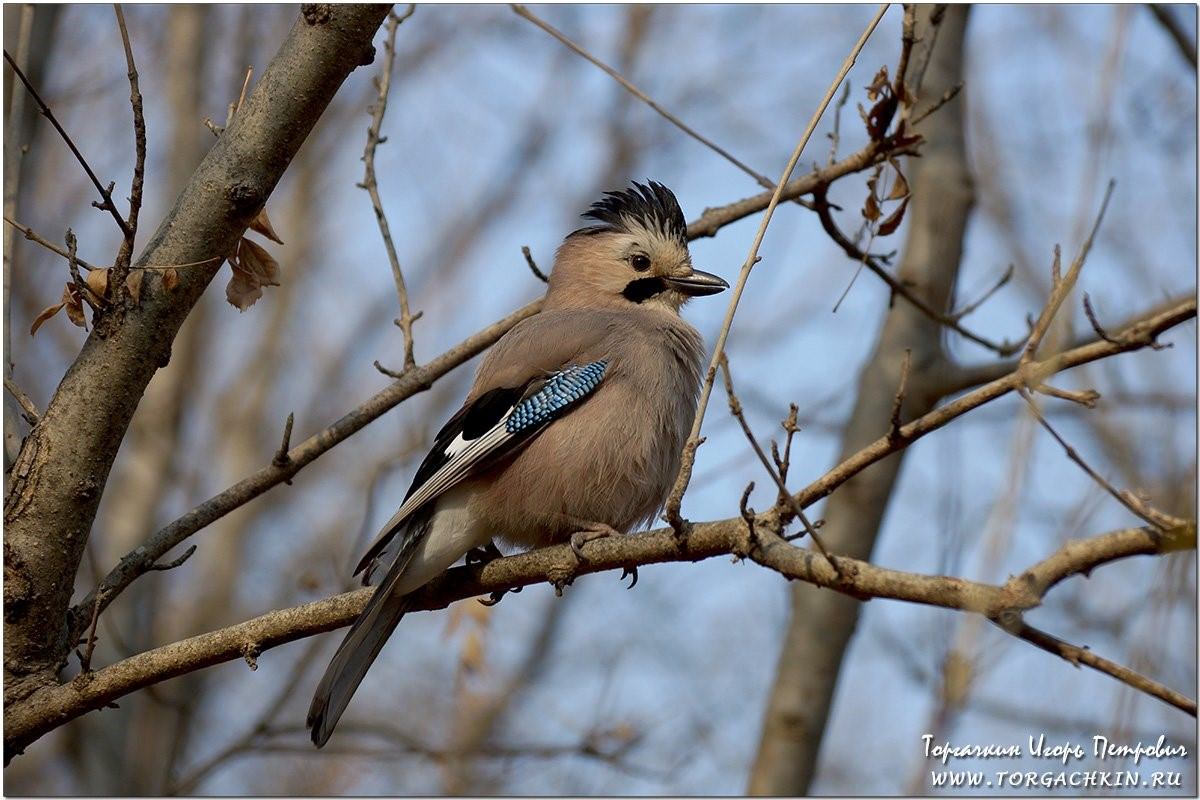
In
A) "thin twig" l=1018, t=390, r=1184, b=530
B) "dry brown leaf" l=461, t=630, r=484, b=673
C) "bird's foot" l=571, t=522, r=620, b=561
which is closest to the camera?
"thin twig" l=1018, t=390, r=1184, b=530

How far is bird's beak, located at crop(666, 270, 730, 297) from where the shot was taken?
6230mm

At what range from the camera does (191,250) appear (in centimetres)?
395

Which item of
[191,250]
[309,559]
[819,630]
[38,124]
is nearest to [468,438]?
[191,250]

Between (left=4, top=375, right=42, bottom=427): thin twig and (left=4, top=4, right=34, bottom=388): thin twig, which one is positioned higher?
(left=4, top=4, right=34, bottom=388): thin twig

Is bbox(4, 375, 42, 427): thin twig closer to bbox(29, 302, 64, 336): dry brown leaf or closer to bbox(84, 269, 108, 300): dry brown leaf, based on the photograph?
bbox(29, 302, 64, 336): dry brown leaf

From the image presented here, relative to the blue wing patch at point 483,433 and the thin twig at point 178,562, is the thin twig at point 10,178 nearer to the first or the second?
the thin twig at point 178,562

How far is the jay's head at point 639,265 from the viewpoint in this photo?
20.7ft

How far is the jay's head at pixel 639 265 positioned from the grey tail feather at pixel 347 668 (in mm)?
2190

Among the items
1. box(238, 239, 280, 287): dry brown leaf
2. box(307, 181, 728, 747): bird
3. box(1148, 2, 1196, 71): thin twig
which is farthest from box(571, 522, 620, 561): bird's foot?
box(1148, 2, 1196, 71): thin twig

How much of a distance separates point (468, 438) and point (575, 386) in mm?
496

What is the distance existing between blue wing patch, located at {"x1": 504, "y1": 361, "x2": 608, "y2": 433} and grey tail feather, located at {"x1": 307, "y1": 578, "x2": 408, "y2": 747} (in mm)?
960

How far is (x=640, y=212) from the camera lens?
21.0 feet

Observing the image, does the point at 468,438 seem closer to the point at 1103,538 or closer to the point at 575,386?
the point at 575,386

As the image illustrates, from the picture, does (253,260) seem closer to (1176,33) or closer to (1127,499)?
(1127,499)
